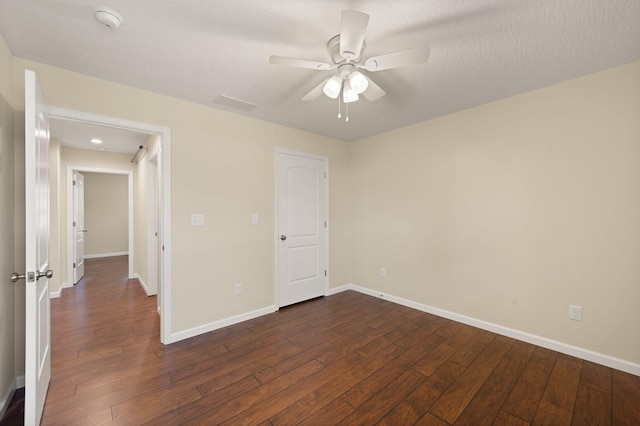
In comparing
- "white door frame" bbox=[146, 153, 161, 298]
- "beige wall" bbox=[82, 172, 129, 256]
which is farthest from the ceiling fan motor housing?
"beige wall" bbox=[82, 172, 129, 256]

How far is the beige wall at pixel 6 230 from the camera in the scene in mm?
1696

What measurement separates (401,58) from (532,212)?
2082 millimetres

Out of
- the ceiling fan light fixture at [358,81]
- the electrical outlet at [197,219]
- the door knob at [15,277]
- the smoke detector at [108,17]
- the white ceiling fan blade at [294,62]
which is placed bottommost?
the door knob at [15,277]

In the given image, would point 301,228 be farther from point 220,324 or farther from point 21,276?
point 21,276

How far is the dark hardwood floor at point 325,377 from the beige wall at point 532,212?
35cm

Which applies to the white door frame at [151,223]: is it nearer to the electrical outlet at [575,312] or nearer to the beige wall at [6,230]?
the beige wall at [6,230]

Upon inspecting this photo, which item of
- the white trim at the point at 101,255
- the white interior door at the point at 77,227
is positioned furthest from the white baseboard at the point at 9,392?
the white trim at the point at 101,255

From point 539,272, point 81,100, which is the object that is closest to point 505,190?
point 539,272

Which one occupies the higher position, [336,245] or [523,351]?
[336,245]

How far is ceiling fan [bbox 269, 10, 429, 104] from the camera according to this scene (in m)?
1.30

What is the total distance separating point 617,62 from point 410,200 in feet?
6.82

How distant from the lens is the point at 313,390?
191 centimetres

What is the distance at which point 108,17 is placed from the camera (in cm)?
152

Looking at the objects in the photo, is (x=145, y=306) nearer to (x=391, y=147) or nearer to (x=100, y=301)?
(x=100, y=301)
